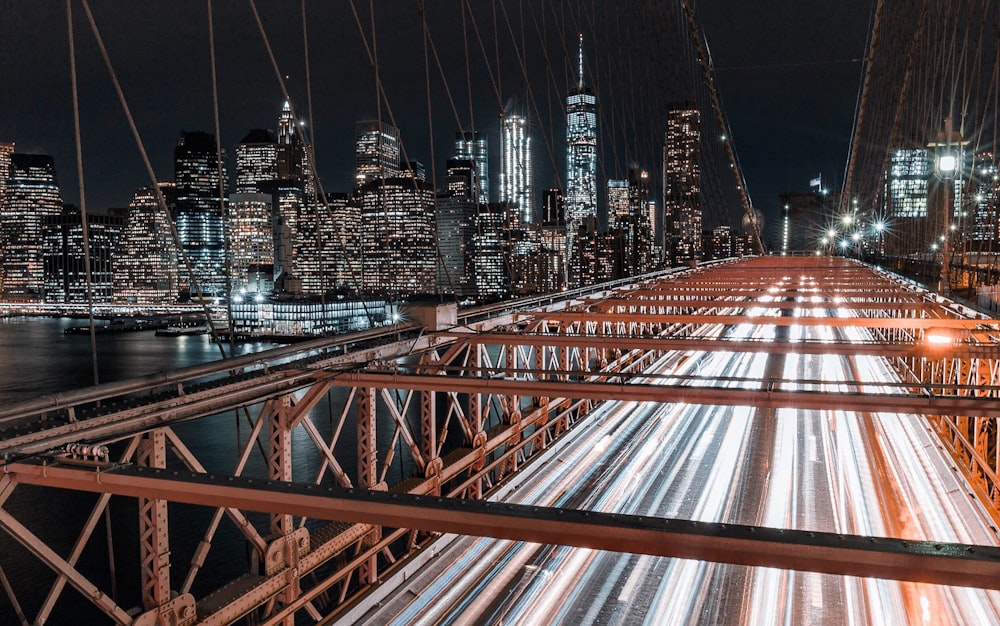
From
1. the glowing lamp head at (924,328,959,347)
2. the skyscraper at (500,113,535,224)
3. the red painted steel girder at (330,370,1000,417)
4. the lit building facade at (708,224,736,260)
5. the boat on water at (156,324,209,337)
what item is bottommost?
the boat on water at (156,324,209,337)

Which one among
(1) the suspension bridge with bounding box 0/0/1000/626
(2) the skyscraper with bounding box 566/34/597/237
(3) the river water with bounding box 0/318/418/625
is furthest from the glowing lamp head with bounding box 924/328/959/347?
(2) the skyscraper with bounding box 566/34/597/237

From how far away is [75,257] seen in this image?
47.7 m

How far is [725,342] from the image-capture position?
30.2 ft

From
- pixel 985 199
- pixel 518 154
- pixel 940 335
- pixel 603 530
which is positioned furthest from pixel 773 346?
pixel 985 199

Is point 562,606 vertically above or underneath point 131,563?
above

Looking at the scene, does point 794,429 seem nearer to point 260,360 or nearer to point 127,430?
point 260,360

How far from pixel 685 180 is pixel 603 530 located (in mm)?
63540

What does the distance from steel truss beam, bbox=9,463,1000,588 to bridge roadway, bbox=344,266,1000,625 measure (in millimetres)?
3504

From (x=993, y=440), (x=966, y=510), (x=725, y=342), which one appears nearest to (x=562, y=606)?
(x=725, y=342)

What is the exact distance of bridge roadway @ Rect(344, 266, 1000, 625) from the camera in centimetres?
760

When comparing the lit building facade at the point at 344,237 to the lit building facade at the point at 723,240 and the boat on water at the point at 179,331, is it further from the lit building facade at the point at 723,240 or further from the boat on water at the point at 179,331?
the lit building facade at the point at 723,240

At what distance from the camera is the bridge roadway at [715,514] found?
7.60 m

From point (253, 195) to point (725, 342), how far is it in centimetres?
5817

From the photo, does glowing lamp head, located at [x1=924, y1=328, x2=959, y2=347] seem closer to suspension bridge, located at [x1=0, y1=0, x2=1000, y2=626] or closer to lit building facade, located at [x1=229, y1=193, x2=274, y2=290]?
suspension bridge, located at [x1=0, y1=0, x2=1000, y2=626]
